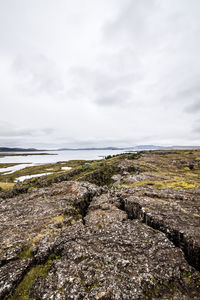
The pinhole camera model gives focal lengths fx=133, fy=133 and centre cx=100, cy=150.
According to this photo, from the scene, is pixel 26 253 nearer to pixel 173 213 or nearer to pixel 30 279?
pixel 30 279

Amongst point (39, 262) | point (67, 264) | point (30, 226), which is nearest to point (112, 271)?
point (67, 264)

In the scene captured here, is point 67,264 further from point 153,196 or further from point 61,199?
point 153,196

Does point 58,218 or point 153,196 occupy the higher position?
point 153,196

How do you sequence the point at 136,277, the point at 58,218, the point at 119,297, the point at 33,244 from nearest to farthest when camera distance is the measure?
the point at 119,297 < the point at 136,277 < the point at 33,244 < the point at 58,218

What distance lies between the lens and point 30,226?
1642 cm

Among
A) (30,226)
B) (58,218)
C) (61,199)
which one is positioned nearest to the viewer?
(30,226)

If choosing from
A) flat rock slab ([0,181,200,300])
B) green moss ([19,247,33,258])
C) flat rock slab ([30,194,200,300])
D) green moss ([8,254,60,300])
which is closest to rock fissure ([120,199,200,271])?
flat rock slab ([0,181,200,300])

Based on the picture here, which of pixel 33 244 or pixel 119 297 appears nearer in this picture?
pixel 119 297

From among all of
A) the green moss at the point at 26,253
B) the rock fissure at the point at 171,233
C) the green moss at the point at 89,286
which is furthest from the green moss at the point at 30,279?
the rock fissure at the point at 171,233

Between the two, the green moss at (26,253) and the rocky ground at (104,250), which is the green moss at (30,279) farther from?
the green moss at (26,253)

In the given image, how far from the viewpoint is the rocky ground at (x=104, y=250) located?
9117 millimetres

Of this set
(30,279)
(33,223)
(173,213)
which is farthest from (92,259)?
(173,213)

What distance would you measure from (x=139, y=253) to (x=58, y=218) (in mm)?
11123

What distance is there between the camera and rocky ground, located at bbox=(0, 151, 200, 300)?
9.12 m
